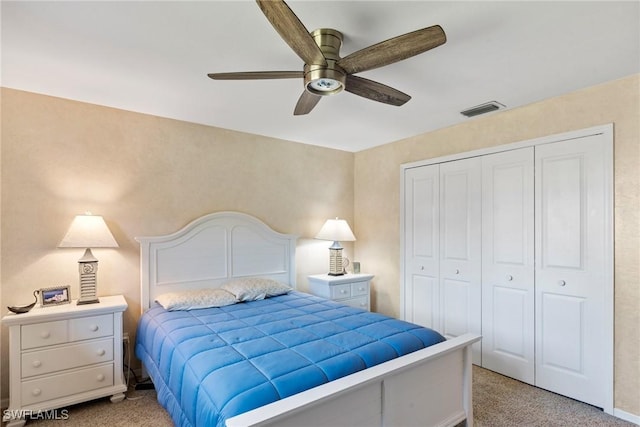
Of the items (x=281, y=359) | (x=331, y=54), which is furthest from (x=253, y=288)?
(x=331, y=54)

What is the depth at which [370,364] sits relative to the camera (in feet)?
5.80

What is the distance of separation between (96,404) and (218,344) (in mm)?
1370

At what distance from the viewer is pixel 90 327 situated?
2.45 metres

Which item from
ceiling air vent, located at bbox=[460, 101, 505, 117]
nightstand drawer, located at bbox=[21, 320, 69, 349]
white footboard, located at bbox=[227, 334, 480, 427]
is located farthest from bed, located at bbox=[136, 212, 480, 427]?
ceiling air vent, located at bbox=[460, 101, 505, 117]

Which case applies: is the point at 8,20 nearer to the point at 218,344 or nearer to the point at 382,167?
the point at 218,344

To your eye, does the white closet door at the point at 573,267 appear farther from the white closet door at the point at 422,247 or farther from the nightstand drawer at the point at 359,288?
the nightstand drawer at the point at 359,288

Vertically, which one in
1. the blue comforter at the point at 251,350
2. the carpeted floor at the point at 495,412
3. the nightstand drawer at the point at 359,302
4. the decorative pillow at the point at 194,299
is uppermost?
the decorative pillow at the point at 194,299

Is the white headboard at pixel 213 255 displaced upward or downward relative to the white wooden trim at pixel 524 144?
downward

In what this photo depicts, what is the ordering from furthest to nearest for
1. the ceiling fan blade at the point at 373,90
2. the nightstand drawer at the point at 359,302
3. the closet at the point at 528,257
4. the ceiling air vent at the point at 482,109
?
the nightstand drawer at the point at 359,302, the ceiling air vent at the point at 482,109, the closet at the point at 528,257, the ceiling fan blade at the point at 373,90

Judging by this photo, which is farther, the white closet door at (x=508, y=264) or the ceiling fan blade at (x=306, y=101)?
the white closet door at (x=508, y=264)

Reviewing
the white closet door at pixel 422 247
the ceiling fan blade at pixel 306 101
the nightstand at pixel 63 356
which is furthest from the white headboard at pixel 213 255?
the ceiling fan blade at pixel 306 101

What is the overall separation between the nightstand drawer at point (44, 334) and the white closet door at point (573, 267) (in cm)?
359

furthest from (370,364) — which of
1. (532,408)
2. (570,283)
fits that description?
(570,283)

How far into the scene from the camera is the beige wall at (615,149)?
2.29m
